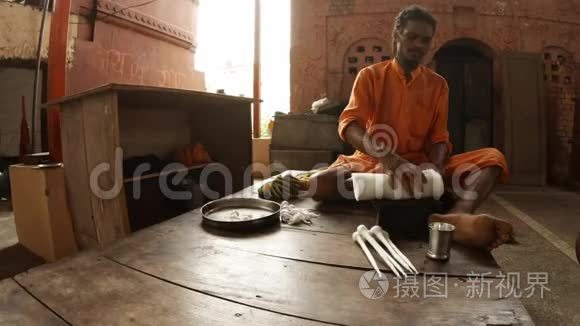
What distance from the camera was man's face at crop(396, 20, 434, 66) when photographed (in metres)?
2.28

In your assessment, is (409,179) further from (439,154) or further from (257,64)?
(257,64)

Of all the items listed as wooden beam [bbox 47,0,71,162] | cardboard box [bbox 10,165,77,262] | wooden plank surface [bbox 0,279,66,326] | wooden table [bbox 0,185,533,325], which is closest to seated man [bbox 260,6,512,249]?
wooden table [bbox 0,185,533,325]

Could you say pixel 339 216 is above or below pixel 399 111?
below

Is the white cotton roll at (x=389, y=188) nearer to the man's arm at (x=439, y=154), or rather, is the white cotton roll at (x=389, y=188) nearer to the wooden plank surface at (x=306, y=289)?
the wooden plank surface at (x=306, y=289)

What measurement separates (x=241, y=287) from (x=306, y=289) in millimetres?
214

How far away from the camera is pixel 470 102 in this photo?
21.5 ft

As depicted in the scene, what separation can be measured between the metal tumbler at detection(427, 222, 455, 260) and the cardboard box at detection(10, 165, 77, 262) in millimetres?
3038

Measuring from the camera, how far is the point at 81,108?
269 cm

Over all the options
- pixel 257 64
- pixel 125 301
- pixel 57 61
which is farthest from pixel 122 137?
pixel 257 64

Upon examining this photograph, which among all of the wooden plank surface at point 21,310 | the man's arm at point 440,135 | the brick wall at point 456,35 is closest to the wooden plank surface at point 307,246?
the wooden plank surface at point 21,310

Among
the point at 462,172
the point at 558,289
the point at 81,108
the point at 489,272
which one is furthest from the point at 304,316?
the point at 81,108

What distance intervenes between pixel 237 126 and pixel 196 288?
9.72 ft

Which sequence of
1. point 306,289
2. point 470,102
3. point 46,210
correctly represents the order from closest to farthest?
point 306,289, point 46,210, point 470,102

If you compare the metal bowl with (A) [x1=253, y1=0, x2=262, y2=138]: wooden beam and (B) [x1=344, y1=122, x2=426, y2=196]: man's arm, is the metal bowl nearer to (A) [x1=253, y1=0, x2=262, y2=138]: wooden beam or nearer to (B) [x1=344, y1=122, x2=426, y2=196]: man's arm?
(B) [x1=344, y1=122, x2=426, y2=196]: man's arm
